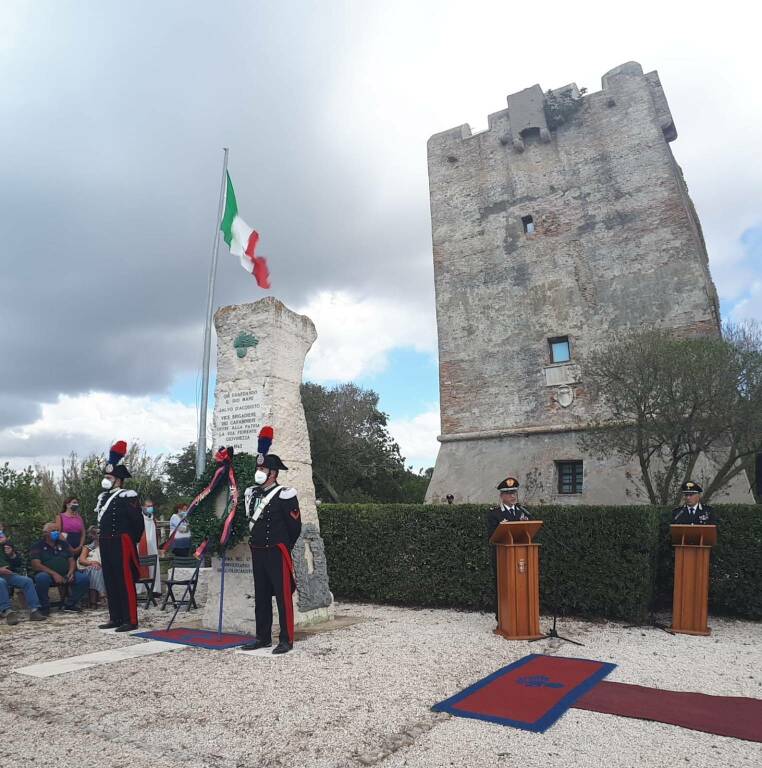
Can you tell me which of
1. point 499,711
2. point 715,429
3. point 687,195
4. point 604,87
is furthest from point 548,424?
point 499,711

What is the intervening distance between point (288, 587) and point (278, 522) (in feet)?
2.22

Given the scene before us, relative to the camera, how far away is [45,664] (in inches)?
221

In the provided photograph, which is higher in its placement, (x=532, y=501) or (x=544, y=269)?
(x=544, y=269)

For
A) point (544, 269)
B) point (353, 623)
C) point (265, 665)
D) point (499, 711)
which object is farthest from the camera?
point (544, 269)

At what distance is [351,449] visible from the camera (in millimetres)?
29031

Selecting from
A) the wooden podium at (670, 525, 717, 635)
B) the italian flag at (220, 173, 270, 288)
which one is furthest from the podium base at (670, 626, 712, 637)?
the italian flag at (220, 173, 270, 288)

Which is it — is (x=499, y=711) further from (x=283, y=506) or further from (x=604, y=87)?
(x=604, y=87)

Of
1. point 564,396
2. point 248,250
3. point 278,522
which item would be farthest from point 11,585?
point 564,396

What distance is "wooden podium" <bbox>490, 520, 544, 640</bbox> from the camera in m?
6.65

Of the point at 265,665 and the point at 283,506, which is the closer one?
the point at 265,665

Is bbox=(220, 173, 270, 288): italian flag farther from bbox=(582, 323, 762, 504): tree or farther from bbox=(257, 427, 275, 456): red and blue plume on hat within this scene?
bbox=(582, 323, 762, 504): tree

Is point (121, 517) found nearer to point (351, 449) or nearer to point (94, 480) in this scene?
point (94, 480)

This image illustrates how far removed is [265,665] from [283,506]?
1564mm

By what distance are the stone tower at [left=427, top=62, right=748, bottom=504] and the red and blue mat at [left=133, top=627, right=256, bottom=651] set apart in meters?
12.0
